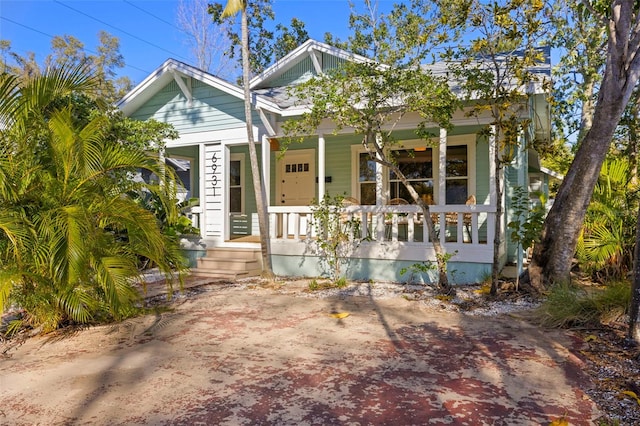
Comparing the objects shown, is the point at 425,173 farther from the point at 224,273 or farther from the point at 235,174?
the point at 235,174

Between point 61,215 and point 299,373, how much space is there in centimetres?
277

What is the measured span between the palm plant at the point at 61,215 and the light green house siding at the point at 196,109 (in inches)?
167

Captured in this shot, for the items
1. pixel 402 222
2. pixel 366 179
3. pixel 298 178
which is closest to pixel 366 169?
pixel 366 179

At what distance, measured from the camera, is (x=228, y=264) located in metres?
8.67

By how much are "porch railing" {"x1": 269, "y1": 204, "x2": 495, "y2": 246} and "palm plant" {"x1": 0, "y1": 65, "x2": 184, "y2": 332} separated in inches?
146

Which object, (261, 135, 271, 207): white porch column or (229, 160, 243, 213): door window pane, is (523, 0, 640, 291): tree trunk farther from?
(229, 160, 243, 213): door window pane

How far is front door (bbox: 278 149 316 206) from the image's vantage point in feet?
35.4

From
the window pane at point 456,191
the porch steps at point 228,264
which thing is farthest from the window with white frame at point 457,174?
the porch steps at point 228,264

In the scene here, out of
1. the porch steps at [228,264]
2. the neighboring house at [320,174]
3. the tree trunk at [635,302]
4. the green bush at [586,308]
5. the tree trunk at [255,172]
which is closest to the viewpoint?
the tree trunk at [635,302]

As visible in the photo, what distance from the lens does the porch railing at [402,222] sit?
283 inches

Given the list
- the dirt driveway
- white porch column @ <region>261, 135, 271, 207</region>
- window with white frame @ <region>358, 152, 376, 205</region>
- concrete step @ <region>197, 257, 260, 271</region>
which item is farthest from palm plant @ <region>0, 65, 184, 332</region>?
window with white frame @ <region>358, 152, 376, 205</region>

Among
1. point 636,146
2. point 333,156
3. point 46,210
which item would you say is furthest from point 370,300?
point 636,146

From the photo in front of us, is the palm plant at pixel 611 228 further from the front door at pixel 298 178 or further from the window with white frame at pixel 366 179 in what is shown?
the front door at pixel 298 178

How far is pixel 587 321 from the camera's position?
4.66 metres
